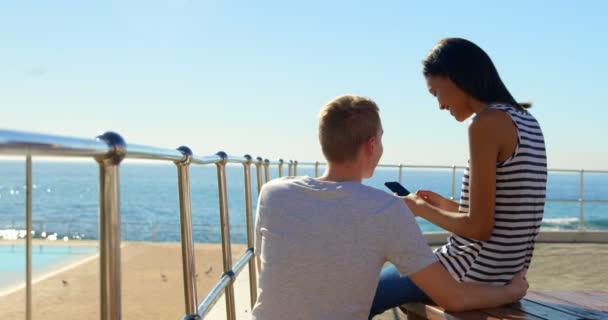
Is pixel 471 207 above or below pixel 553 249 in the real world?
above

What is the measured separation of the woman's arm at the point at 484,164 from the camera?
1.46 m

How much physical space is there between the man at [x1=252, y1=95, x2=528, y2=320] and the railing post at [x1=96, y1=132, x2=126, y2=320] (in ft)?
1.40

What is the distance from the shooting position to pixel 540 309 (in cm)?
154

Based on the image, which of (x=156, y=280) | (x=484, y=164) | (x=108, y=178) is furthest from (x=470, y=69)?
(x=156, y=280)

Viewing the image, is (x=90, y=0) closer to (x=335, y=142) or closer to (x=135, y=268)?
(x=135, y=268)

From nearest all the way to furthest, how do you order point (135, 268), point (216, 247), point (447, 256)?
point (447, 256), point (135, 268), point (216, 247)

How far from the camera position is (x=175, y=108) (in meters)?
109

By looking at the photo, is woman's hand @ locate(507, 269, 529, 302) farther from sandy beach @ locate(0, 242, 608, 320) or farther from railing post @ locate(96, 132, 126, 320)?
sandy beach @ locate(0, 242, 608, 320)

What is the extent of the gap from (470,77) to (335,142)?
0.46 metres

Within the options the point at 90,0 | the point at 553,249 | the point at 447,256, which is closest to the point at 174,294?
the point at 553,249

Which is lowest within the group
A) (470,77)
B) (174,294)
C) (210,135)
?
(174,294)

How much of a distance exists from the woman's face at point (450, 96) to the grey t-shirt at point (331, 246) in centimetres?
47

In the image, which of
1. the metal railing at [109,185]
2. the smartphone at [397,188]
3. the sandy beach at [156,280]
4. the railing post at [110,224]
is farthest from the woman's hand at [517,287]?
the sandy beach at [156,280]

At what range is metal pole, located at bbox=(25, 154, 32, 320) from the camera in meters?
0.79
